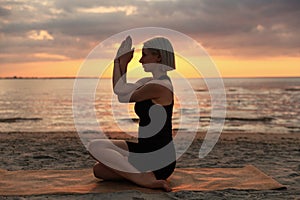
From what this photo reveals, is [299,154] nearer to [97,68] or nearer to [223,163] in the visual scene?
[223,163]

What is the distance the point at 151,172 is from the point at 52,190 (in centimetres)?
111

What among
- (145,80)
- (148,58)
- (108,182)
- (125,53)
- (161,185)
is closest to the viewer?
(125,53)

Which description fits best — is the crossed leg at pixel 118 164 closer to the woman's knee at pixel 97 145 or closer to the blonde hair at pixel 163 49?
the woman's knee at pixel 97 145

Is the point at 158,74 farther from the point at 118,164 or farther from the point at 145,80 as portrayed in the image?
the point at 118,164

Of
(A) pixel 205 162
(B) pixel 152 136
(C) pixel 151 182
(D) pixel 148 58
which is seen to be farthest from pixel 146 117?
(A) pixel 205 162

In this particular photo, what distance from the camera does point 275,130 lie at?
1720cm

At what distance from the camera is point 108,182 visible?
480cm

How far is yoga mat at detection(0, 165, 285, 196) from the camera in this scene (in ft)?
14.7

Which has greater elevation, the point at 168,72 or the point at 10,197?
the point at 168,72

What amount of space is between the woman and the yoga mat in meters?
0.18

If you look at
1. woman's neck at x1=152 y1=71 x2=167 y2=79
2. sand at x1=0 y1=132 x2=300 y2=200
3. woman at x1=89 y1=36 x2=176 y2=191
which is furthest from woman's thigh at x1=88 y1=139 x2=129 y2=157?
woman's neck at x1=152 y1=71 x2=167 y2=79

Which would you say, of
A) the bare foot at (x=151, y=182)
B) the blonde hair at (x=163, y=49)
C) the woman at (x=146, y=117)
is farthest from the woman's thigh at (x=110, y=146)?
the blonde hair at (x=163, y=49)

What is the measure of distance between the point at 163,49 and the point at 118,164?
4.67 ft

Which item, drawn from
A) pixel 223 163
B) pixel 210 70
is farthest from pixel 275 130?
pixel 210 70
